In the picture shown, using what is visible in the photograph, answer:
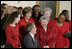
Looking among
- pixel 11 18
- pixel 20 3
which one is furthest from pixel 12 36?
pixel 20 3

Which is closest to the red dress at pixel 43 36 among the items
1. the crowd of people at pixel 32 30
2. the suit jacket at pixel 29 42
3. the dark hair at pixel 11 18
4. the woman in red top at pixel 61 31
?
the crowd of people at pixel 32 30

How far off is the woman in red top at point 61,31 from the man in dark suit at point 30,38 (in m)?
0.73

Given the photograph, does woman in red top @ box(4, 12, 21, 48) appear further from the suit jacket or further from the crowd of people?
the suit jacket

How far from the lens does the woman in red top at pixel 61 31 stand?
5453 millimetres

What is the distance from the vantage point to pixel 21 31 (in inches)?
206

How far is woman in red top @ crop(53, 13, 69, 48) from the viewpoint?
5.45 meters

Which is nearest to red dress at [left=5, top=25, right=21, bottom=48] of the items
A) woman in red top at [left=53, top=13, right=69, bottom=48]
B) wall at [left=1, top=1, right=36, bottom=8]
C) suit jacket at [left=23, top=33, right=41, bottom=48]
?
suit jacket at [left=23, top=33, right=41, bottom=48]

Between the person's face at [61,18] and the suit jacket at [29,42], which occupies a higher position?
the person's face at [61,18]

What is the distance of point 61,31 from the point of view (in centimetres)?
546

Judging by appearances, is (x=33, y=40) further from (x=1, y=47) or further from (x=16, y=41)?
(x=1, y=47)

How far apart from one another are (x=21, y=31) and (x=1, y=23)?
60 centimetres

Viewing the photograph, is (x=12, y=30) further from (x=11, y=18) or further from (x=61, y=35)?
(x=61, y=35)

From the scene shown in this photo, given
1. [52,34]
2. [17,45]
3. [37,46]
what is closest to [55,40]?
[52,34]

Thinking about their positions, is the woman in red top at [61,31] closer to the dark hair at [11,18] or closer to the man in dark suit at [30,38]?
the man in dark suit at [30,38]
